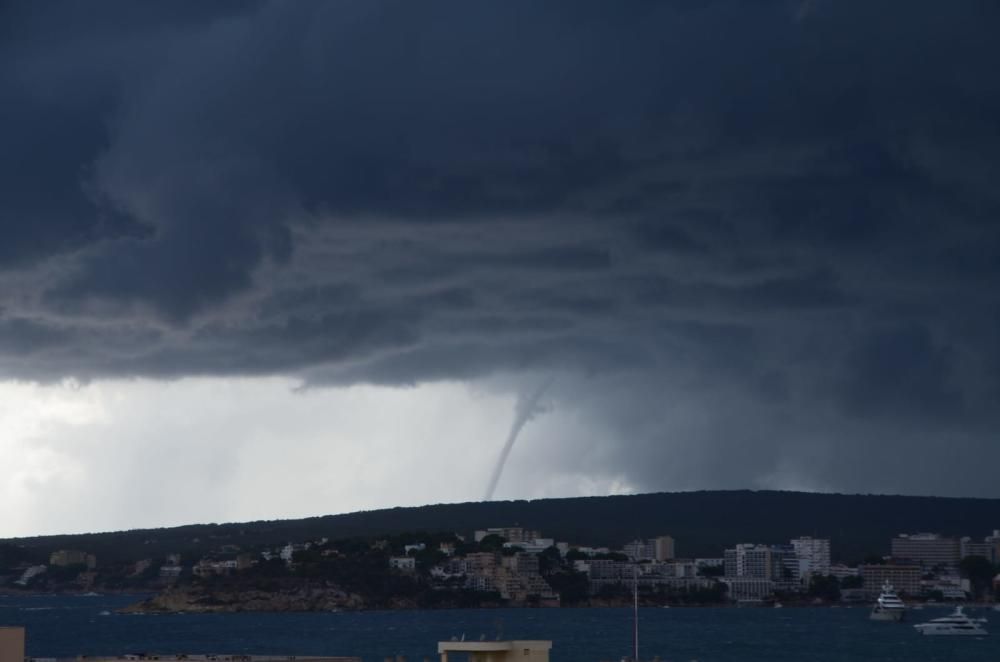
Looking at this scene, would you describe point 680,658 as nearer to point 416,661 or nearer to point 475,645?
point 416,661

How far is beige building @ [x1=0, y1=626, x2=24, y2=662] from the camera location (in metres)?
58.0

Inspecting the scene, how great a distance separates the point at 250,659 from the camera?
3762 inches

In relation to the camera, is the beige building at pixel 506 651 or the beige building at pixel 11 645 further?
the beige building at pixel 506 651

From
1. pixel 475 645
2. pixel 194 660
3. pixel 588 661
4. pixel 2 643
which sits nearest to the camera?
pixel 2 643

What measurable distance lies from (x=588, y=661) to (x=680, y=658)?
12693 mm

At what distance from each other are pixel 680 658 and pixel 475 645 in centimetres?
13505

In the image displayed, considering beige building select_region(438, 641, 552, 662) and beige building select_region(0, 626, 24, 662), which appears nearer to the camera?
beige building select_region(0, 626, 24, 662)

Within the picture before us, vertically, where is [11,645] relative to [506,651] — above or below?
above

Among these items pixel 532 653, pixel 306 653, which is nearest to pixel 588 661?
pixel 306 653

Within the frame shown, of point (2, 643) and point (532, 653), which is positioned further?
point (532, 653)

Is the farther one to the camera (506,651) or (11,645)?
(506,651)

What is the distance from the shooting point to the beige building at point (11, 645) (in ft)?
190

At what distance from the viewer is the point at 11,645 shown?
5834 centimetres

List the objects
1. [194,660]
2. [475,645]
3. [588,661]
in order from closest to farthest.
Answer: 1. [475,645]
2. [194,660]
3. [588,661]
